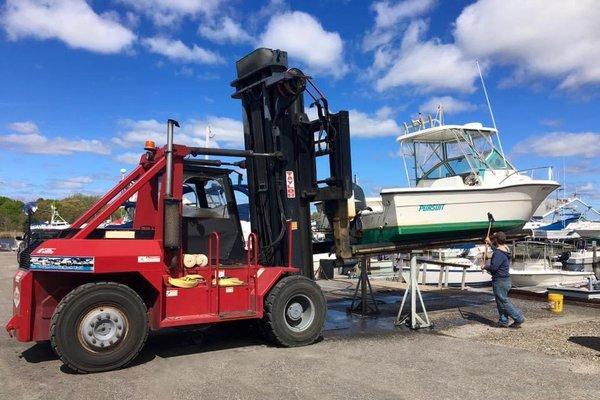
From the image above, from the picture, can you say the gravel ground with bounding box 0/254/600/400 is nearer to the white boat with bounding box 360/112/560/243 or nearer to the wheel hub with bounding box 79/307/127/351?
the wheel hub with bounding box 79/307/127/351

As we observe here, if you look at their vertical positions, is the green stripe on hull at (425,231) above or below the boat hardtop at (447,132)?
below

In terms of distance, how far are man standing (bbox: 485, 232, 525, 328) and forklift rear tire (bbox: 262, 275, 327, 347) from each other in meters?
3.32

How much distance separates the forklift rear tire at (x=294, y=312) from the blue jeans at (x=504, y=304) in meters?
3.28

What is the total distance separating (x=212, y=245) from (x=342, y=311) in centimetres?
429

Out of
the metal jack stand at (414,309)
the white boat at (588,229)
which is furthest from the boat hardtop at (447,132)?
the white boat at (588,229)

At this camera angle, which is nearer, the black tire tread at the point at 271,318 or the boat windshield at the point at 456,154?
the black tire tread at the point at 271,318

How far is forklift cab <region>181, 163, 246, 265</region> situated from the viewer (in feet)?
24.0

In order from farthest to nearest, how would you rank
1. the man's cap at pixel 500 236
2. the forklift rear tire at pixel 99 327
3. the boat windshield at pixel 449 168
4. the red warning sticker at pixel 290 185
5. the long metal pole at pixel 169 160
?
the boat windshield at pixel 449 168, the man's cap at pixel 500 236, the red warning sticker at pixel 290 185, the long metal pole at pixel 169 160, the forklift rear tire at pixel 99 327

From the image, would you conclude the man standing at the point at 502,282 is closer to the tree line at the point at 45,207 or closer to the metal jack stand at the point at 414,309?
the metal jack stand at the point at 414,309

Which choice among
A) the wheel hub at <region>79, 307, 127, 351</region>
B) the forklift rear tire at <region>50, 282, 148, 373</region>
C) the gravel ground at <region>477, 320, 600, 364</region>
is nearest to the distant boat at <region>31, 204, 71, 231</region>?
the forklift rear tire at <region>50, 282, 148, 373</region>

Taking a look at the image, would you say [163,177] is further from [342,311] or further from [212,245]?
[342,311]

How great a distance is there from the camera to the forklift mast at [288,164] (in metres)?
8.10

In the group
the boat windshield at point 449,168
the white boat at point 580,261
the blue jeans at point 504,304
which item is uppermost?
the boat windshield at point 449,168

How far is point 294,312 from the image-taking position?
24.4 feet
